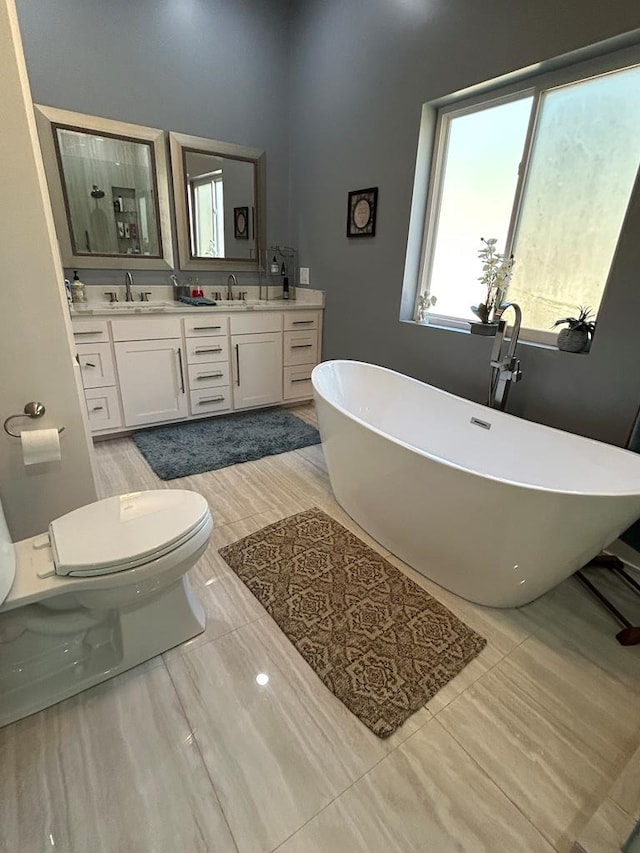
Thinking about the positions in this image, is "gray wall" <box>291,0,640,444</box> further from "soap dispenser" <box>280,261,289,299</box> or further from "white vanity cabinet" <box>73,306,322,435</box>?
"white vanity cabinet" <box>73,306,322,435</box>

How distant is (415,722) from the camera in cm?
121

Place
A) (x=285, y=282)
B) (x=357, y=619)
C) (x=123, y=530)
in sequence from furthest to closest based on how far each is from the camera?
1. (x=285, y=282)
2. (x=357, y=619)
3. (x=123, y=530)

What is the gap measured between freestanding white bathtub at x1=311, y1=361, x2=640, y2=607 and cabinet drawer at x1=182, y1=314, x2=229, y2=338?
1025 millimetres

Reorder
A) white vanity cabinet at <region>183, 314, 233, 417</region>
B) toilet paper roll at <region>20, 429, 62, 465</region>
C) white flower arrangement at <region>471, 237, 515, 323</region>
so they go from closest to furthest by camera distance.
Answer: toilet paper roll at <region>20, 429, 62, 465</region> < white flower arrangement at <region>471, 237, 515, 323</region> < white vanity cabinet at <region>183, 314, 233, 417</region>

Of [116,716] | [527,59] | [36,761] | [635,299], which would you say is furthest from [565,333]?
[36,761]

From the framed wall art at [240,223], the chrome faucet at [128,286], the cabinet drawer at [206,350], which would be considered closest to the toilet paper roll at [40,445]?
the cabinet drawer at [206,350]

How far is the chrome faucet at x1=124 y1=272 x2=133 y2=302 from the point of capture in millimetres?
3027

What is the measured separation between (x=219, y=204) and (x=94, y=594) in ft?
10.2

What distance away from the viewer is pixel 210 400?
126 inches

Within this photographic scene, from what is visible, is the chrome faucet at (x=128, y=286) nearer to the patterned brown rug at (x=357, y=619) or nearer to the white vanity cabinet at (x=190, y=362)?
the white vanity cabinet at (x=190, y=362)

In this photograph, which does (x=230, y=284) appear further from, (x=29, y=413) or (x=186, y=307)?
(x=29, y=413)

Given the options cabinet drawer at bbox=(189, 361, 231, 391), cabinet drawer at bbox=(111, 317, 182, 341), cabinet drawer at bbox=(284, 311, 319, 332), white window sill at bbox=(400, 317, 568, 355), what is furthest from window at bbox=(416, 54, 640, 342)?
cabinet drawer at bbox=(111, 317, 182, 341)

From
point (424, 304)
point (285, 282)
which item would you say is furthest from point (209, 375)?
point (424, 304)

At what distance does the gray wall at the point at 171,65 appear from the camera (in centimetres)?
251
